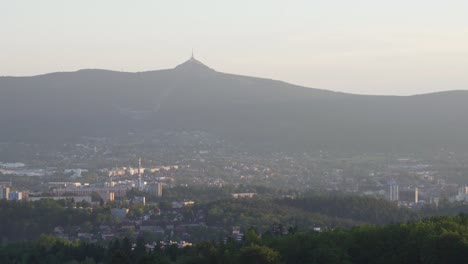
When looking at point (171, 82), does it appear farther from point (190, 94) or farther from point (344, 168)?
point (344, 168)

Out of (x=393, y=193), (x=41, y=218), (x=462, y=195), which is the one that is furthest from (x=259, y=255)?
(x=393, y=193)

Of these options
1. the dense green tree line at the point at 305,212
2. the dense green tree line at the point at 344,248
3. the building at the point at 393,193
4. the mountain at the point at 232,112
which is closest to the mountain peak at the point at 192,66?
the mountain at the point at 232,112

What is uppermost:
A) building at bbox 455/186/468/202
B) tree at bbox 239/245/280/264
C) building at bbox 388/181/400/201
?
tree at bbox 239/245/280/264

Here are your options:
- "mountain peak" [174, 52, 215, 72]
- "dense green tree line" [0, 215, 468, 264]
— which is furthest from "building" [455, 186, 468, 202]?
"mountain peak" [174, 52, 215, 72]

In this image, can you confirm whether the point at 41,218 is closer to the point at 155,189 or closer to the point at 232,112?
the point at 155,189

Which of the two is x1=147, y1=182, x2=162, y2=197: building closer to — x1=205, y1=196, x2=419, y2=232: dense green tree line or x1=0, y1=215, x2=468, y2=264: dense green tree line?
x1=205, y1=196, x2=419, y2=232: dense green tree line

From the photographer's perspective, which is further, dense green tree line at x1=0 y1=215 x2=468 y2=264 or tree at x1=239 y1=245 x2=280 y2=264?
tree at x1=239 y1=245 x2=280 y2=264

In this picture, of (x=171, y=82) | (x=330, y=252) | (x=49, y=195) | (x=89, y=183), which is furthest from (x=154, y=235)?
(x=171, y=82)
